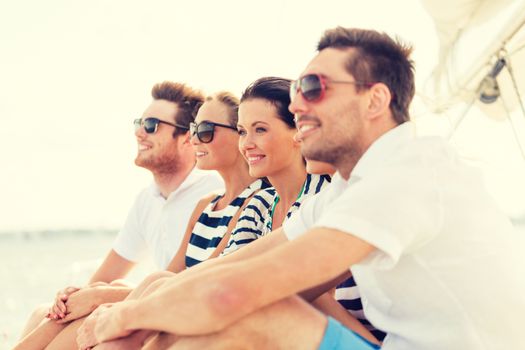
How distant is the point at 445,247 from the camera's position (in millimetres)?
1773

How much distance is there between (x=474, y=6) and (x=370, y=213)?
12.9 feet

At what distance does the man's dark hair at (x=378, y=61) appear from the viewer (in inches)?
82.8

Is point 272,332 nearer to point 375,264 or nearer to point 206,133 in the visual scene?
point 375,264

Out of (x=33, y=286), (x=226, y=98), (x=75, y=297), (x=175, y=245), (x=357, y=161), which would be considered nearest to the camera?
(x=357, y=161)

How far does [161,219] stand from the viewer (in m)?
4.35

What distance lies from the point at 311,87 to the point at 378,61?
0.79ft

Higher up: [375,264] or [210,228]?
[375,264]

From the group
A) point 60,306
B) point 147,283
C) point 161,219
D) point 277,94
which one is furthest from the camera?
point 161,219

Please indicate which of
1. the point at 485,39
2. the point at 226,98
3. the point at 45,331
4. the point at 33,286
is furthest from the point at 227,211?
the point at 33,286

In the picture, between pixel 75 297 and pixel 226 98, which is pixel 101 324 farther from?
pixel 226 98

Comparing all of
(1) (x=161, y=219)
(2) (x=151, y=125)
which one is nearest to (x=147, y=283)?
(1) (x=161, y=219)

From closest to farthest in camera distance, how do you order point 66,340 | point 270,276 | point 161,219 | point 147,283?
point 270,276 < point 147,283 < point 66,340 < point 161,219

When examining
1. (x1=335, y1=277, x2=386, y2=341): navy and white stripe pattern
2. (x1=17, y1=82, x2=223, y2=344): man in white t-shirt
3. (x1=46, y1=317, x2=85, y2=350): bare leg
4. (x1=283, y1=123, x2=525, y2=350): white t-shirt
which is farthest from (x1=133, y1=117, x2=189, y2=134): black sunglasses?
(x1=283, y1=123, x2=525, y2=350): white t-shirt

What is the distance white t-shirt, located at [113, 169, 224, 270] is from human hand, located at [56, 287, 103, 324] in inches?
49.8
